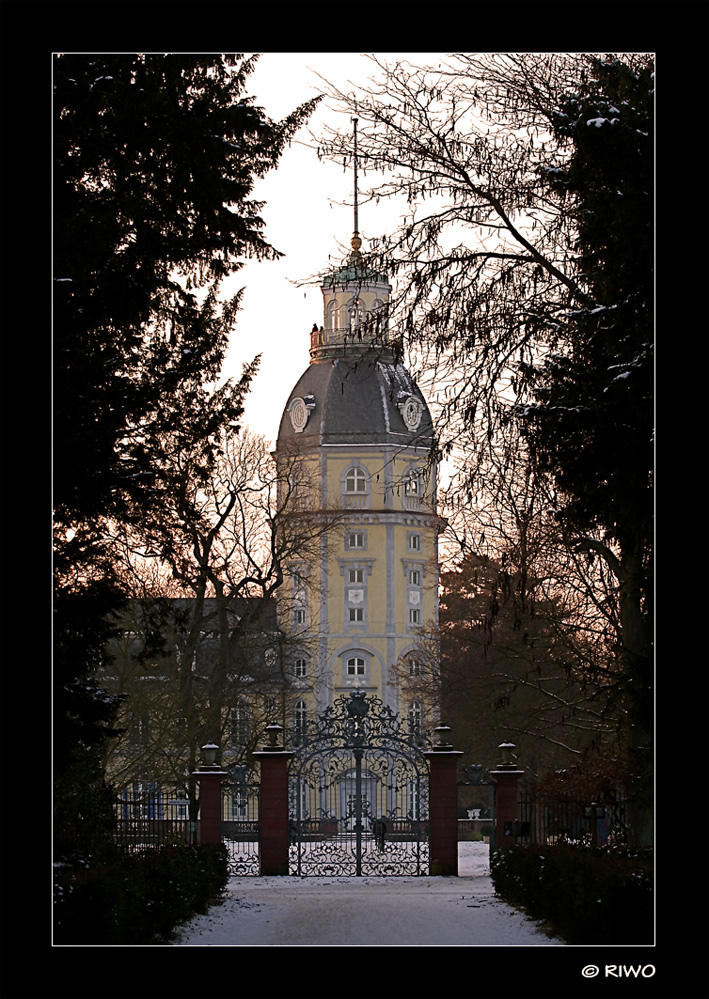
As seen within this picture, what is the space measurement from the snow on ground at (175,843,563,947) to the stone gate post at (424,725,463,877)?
162 cm

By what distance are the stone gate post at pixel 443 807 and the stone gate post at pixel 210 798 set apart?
11.0 feet

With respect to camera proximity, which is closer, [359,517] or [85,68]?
[85,68]

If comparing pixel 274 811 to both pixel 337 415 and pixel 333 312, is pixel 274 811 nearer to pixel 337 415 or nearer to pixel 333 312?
pixel 333 312

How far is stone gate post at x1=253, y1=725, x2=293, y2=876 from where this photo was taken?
2223 centimetres

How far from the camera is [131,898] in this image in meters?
11.3

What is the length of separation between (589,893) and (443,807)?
11.5 metres

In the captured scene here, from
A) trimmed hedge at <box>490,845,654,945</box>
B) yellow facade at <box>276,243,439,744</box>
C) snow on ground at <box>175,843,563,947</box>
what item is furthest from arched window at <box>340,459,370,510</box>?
trimmed hedge at <box>490,845,654,945</box>
